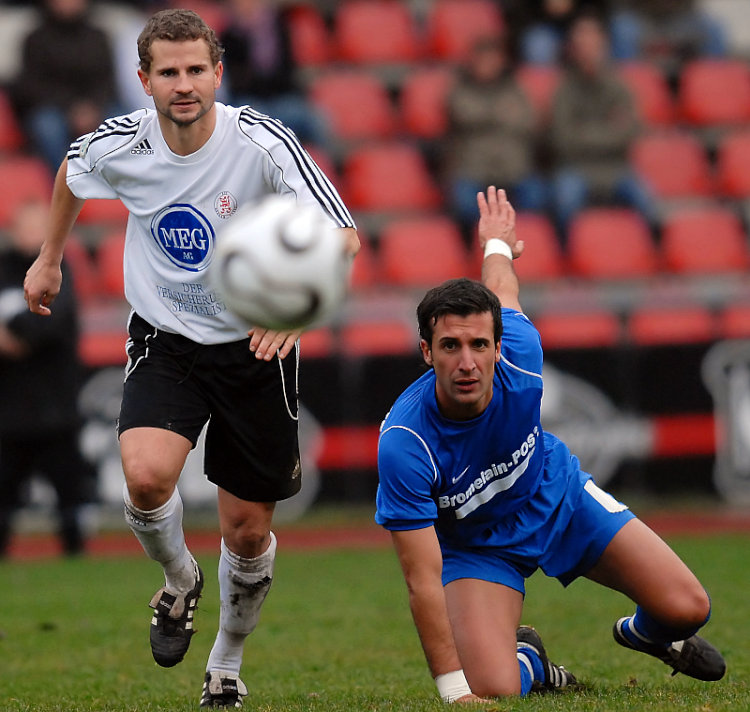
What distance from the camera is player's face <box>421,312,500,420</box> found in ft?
16.5

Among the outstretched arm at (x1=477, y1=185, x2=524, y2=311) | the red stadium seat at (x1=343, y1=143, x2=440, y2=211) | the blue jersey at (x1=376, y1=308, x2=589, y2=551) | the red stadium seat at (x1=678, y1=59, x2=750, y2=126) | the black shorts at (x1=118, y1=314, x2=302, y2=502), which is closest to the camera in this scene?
the blue jersey at (x1=376, y1=308, x2=589, y2=551)

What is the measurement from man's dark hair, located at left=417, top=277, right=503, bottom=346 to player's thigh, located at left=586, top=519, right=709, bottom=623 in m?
1.10

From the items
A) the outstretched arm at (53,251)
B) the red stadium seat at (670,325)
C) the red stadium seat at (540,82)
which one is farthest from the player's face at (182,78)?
the red stadium seat at (540,82)

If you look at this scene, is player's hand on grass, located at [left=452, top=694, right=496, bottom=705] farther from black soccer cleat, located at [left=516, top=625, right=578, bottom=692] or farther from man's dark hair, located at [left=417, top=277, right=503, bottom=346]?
man's dark hair, located at [left=417, top=277, right=503, bottom=346]

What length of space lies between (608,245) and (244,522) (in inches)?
343

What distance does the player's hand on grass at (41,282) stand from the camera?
555 centimetres

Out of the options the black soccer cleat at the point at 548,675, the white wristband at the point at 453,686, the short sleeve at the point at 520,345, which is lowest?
the black soccer cleat at the point at 548,675

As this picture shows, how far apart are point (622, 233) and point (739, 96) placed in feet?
10.7

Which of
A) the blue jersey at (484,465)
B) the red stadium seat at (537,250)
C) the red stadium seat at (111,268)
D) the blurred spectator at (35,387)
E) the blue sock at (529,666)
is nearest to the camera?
the blue jersey at (484,465)

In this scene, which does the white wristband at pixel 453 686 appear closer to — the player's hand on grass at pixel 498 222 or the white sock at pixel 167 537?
the white sock at pixel 167 537

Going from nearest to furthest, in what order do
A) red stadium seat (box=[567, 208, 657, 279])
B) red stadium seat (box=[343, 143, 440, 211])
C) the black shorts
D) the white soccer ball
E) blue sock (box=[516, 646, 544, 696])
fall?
the white soccer ball
the black shorts
blue sock (box=[516, 646, 544, 696])
red stadium seat (box=[567, 208, 657, 279])
red stadium seat (box=[343, 143, 440, 211])

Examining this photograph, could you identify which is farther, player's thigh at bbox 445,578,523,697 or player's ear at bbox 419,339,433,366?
player's thigh at bbox 445,578,523,697

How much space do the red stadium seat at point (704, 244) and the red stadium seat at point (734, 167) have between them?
3.00 ft

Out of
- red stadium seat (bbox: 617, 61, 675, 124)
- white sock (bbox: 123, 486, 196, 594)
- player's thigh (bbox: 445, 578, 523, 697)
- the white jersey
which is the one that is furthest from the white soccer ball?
red stadium seat (bbox: 617, 61, 675, 124)
